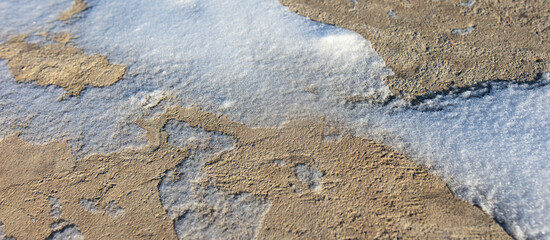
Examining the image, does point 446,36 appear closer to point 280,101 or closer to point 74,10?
point 280,101

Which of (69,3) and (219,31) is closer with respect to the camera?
(219,31)

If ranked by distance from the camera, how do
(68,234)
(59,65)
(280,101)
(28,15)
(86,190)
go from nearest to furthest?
(68,234)
(86,190)
(280,101)
(59,65)
(28,15)

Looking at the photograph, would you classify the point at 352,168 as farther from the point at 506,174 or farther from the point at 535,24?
the point at 535,24

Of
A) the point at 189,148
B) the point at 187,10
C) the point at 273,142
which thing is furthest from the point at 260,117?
the point at 187,10

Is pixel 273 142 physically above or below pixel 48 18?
below

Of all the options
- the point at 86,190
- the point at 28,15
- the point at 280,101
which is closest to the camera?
the point at 86,190

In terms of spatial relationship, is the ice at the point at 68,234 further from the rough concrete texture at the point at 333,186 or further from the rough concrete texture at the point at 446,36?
the rough concrete texture at the point at 446,36

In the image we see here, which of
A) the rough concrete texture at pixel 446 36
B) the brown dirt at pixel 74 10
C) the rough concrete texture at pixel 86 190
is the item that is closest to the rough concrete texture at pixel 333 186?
the rough concrete texture at pixel 86 190

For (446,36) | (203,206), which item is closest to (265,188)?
(203,206)
